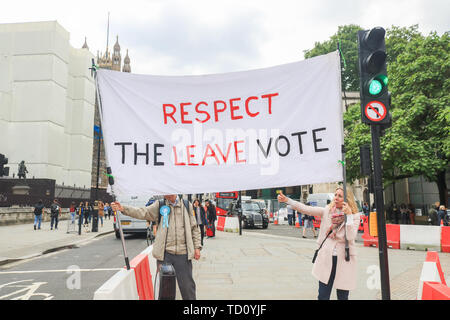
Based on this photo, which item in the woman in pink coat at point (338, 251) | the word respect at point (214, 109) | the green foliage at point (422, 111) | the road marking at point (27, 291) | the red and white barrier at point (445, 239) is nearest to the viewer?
the word respect at point (214, 109)

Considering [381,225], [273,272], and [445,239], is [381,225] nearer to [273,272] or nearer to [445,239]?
[273,272]

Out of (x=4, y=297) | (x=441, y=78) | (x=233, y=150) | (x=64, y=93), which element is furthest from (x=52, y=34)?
(x=233, y=150)

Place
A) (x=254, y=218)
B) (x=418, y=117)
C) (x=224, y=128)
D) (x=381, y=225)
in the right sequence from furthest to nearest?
(x=254, y=218)
(x=418, y=117)
(x=381, y=225)
(x=224, y=128)

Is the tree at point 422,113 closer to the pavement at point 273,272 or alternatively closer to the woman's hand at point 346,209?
the pavement at point 273,272

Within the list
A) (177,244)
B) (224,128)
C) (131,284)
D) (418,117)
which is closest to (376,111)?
(224,128)

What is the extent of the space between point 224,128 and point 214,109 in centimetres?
24

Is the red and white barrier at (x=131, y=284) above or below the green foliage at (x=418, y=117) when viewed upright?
below

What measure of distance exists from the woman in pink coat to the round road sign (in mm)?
1002

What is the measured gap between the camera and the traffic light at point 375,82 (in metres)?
4.68

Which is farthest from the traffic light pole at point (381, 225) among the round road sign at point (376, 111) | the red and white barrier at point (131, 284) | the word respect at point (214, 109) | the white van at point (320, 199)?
the white van at point (320, 199)

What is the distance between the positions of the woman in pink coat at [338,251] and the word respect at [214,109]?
40.7 inches

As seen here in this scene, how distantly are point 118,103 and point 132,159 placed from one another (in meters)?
0.66

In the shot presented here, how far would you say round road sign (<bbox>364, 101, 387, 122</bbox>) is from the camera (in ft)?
15.4

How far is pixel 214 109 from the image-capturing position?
420 cm
